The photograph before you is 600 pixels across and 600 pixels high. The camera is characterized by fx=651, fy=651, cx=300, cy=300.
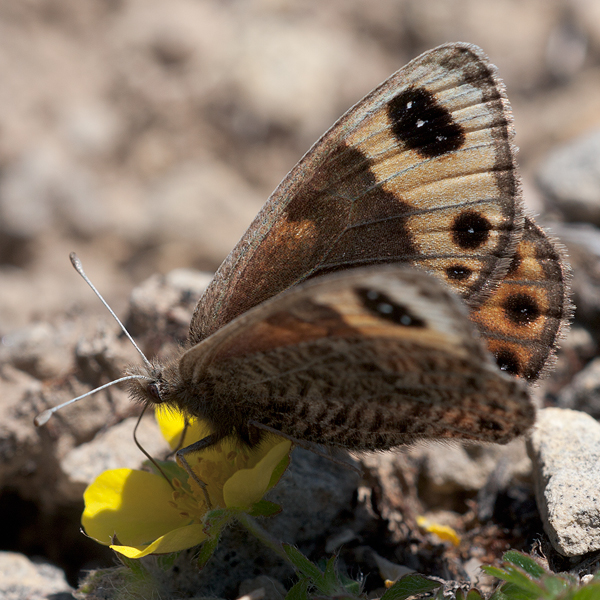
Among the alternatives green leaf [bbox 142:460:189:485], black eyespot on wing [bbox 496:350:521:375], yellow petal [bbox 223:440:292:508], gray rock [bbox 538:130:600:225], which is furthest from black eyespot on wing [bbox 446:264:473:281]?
gray rock [bbox 538:130:600:225]

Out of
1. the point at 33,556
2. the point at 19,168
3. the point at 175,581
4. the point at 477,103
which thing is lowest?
the point at 33,556

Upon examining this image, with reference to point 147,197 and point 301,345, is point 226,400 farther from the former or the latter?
point 147,197

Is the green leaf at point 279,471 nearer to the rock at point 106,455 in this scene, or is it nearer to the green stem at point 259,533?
the green stem at point 259,533

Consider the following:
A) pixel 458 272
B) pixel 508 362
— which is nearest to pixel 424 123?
pixel 458 272

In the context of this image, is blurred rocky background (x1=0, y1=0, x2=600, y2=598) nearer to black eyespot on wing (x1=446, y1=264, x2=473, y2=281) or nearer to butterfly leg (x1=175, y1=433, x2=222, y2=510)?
butterfly leg (x1=175, y1=433, x2=222, y2=510)

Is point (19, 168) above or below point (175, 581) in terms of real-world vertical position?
above

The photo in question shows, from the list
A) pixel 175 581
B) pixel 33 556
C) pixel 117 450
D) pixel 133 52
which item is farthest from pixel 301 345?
pixel 133 52

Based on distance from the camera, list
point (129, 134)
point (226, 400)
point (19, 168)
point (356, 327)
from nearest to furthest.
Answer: point (356, 327)
point (226, 400)
point (19, 168)
point (129, 134)

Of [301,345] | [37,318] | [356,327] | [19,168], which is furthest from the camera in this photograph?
[19,168]

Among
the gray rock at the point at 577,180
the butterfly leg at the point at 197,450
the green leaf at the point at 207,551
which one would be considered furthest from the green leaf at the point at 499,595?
the gray rock at the point at 577,180
